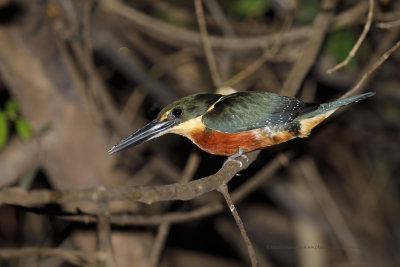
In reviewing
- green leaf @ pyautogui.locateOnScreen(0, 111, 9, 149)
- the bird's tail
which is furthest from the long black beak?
green leaf @ pyautogui.locateOnScreen(0, 111, 9, 149)

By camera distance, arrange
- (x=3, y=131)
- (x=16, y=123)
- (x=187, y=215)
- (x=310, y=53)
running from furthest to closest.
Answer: (x=187, y=215)
(x=16, y=123)
(x=310, y=53)
(x=3, y=131)

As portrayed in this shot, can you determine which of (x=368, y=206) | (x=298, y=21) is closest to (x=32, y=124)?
(x=298, y=21)

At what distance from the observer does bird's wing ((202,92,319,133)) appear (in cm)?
→ 251

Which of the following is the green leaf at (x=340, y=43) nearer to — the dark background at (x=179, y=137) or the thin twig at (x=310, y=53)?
the dark background at (x=179, y=137)

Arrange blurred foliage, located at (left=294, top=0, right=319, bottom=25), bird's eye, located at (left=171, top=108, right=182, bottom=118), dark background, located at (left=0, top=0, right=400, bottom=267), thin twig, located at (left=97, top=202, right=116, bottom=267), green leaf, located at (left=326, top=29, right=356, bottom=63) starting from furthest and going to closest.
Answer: blurred foliage, located at (left=294, top=0, right=319, bottom=25)
green leaf, located at (left=326, top=29, right=356, bottom=63)
dark background, located at (left=0, top=0, right=400, bottom=267)
bird's eye, located at (left=171, top=108, right=182, bottom=118)
thin twig, located at (left=97, top=202, right=116, bottom=267)

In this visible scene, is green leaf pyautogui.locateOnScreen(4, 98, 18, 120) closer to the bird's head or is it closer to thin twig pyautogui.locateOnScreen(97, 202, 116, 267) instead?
the bird's head

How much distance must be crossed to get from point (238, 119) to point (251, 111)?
98 millimetres

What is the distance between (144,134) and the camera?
240cm

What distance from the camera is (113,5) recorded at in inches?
149

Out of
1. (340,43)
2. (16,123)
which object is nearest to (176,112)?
(16,123)

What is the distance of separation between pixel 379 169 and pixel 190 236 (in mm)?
2239

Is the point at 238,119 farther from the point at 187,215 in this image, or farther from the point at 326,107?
the point at 187,215

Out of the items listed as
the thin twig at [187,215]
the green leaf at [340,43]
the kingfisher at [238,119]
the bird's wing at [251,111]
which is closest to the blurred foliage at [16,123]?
the thin twig at [187,215]

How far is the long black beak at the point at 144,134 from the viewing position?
2.35 meters
